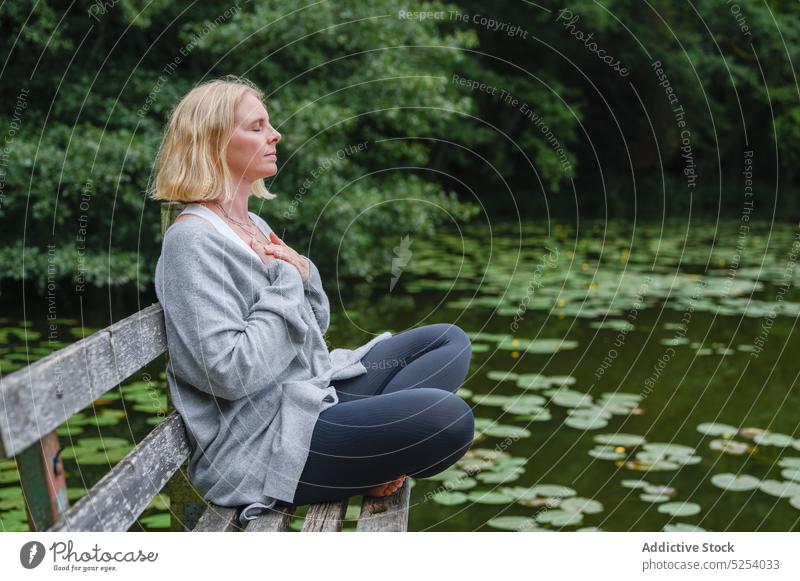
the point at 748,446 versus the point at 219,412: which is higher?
the point at 219,412

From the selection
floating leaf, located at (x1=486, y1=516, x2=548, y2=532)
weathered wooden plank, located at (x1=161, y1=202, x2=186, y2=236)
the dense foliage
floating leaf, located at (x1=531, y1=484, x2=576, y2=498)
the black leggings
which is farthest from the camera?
the dense foliage

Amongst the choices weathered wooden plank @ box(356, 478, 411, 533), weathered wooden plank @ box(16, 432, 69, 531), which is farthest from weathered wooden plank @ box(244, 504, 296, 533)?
weathered wooden plank @ box(16, 432, 69, 531)

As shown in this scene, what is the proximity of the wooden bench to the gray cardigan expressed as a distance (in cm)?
5

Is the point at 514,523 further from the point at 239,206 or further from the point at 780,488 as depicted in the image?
the point at 239,206

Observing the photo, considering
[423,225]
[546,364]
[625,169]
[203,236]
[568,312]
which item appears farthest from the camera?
[625,169]

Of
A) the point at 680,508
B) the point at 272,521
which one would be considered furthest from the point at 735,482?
the point at 272,521

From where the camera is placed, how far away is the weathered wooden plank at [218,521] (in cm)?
171

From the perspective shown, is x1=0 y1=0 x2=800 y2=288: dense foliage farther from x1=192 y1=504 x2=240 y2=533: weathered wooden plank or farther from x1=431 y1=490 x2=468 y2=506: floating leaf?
x1=192 y1=504 x2=240 y2=533: weathered wooden plank

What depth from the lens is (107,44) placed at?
707cm

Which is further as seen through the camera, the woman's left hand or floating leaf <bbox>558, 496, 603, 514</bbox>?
floating leaf <bbox>558, 496, 603, 514</bbox>

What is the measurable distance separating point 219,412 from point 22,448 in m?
0.70

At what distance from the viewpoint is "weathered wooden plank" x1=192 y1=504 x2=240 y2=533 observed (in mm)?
1713
